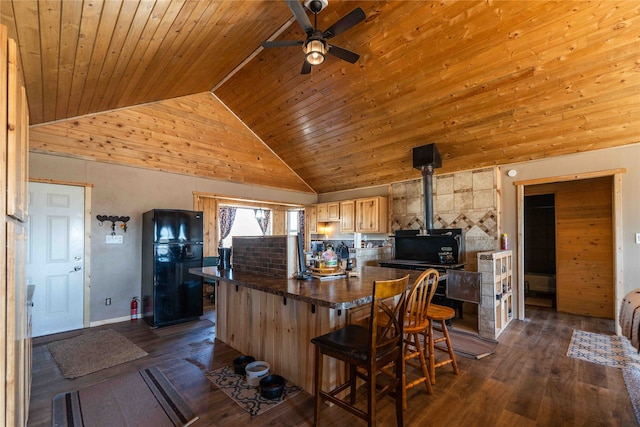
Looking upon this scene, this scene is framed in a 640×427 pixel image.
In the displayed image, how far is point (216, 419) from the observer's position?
6.88 feet

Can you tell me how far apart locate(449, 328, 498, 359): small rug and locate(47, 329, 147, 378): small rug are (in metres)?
3.66

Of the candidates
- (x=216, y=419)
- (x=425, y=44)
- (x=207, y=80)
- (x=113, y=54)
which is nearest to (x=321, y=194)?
(x=207, y=80)

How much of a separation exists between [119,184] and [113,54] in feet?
8.41

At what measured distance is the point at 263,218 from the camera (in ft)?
25.7

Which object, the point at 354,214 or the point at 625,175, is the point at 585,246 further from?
the point at 354,214

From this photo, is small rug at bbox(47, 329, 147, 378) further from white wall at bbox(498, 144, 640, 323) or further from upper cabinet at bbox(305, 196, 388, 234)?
white wall at bbox(498, 144, 640, 323)

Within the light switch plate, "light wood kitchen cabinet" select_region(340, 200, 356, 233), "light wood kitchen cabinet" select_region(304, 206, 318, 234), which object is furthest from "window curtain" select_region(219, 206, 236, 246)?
"light wood kitchen cabinet" select_region(340, 200, 356, 233)

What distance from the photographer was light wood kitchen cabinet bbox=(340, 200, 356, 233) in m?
6.52

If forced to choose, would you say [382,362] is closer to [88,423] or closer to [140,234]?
[88,423]

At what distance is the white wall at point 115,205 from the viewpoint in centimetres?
415

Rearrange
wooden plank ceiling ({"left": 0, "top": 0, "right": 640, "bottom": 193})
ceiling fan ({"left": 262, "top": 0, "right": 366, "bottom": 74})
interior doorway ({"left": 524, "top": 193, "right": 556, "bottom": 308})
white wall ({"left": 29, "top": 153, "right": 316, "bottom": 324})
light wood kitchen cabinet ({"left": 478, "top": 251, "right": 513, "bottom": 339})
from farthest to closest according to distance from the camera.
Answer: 1. interior doorway ({"left": 524, "top": 193, "right": 556, "bottom": 308})
2. white wall ({"left": 29, "top": 153, "right": 316, "bottom": 324})
3. light wood kitchen cabinet ({"left": 478, "top": 251, "right": 513, "bottom": 339})
4. wooden plank ceiling ({"left": 0, "top": 0, "right": 640, "bottom": 193})
5. ceiling fan ({"left": 262, "top": 0, "right": 366, "bottom": 74})

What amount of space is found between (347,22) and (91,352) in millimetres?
4445

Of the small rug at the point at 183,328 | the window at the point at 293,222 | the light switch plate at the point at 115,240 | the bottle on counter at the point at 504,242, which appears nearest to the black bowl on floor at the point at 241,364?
the small rug at the point at 183,328

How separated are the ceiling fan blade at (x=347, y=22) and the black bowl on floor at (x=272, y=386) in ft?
10.0
